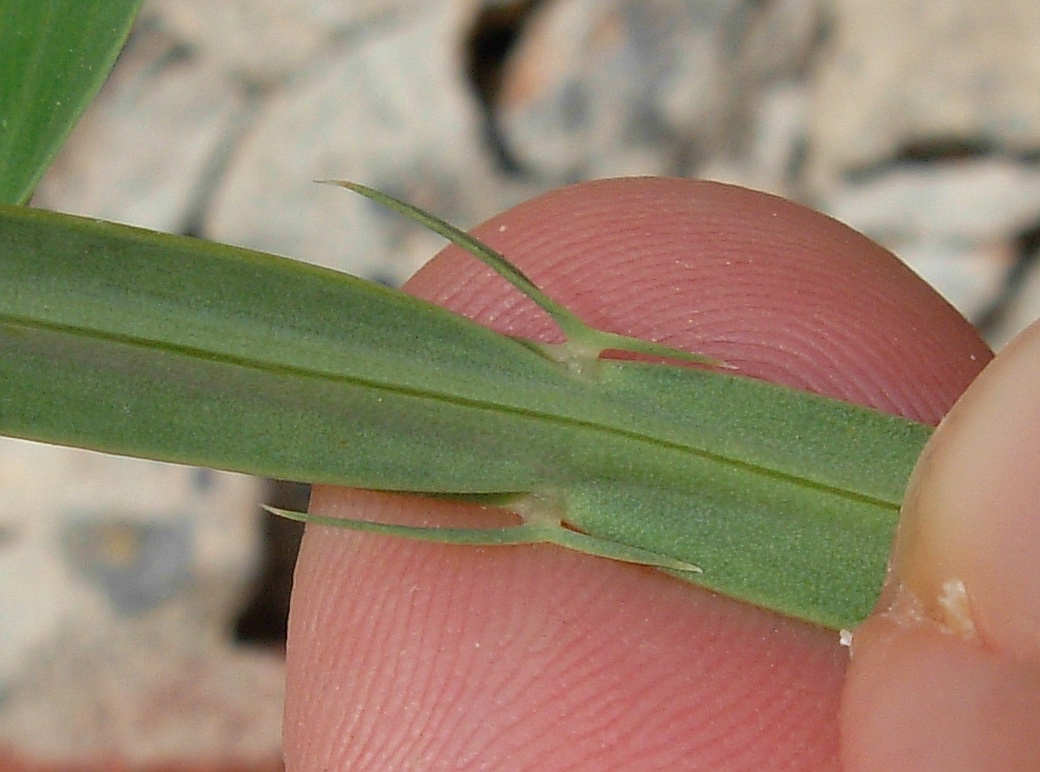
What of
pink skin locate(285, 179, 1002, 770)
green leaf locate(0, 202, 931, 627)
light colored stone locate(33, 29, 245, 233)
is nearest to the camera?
green leaf locate(0, 202, 931, 627)

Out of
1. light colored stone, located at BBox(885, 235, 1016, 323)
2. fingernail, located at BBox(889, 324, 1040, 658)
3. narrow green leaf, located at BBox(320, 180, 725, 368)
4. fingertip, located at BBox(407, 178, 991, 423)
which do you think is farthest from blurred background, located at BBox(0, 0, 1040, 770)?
fingernail, located at BBox(889, 324, 1040, 658)

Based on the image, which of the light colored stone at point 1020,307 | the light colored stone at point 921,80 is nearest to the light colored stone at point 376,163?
the light colored stone at point 921,80

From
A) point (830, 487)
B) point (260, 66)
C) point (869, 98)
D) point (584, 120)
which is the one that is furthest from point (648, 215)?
point (260, 66)

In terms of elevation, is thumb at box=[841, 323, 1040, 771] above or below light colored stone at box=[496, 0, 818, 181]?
below

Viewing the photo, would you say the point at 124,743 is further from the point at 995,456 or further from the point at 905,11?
the point at 905,11

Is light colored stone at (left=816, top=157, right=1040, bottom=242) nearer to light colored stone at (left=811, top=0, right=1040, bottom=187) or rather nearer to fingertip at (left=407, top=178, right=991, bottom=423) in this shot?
light colored stone at (left=811, top=0, right=1040, bottom=187)

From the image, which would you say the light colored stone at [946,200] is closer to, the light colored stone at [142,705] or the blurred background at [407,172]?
the blurred background at [407,172]
